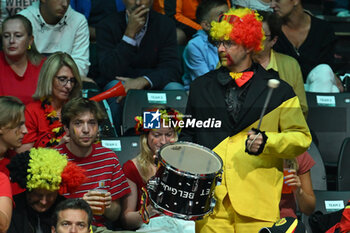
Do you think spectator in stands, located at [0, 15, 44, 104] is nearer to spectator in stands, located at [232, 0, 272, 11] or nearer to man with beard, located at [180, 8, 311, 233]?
man with beard, located at [180, 8, 311, 233]

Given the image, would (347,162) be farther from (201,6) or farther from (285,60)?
(201,6)

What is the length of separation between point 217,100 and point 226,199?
25.2 inches

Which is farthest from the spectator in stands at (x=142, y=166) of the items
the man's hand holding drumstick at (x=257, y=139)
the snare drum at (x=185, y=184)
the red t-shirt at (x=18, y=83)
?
the man's hand holding drumstick at (x=257, y=139)

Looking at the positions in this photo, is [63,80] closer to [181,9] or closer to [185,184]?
[185,184]

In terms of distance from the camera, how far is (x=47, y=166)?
15.9 ft

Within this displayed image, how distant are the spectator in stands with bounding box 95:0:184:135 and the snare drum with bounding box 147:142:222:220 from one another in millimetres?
2324

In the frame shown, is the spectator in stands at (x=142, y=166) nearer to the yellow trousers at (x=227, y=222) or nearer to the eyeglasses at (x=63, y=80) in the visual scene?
the eyeglasses at (x=63, y=80)

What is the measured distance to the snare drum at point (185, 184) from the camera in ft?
14.3

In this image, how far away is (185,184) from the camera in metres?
4.37

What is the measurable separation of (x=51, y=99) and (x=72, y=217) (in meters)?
1.63

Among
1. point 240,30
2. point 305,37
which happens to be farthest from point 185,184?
point 305,37

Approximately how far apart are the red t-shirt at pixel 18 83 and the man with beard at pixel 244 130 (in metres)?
1.90

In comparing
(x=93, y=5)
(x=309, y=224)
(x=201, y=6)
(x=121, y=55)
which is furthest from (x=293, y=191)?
(x=93, y=5)

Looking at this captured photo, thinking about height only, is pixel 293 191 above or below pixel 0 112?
below
